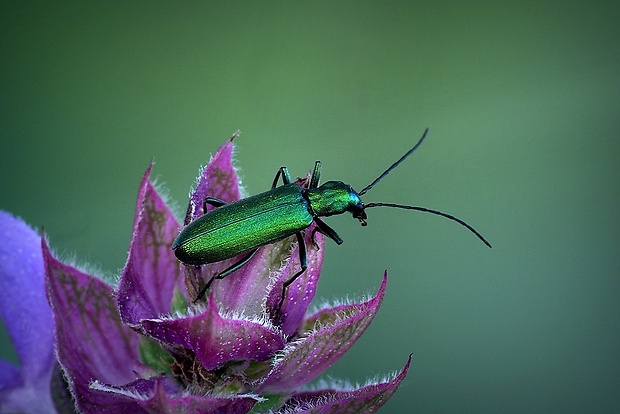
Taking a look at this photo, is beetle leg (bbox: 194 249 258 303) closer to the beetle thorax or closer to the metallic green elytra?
the metallic green elytra

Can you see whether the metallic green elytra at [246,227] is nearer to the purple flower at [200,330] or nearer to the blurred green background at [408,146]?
the purple flower at [200,330]

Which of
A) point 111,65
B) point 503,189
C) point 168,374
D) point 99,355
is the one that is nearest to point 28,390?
point 99,355

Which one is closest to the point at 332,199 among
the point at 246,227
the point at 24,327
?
the point at 246,227

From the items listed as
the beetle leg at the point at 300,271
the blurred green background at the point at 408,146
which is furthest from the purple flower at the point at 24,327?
the blurred green background at the point at 408,146

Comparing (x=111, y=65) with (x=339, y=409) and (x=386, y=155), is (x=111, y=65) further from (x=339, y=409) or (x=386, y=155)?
(x=339, y=409)

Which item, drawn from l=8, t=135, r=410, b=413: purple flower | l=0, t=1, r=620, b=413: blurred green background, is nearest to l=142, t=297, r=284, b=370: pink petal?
l=8, t=135, r=410, b=413: purple flower
